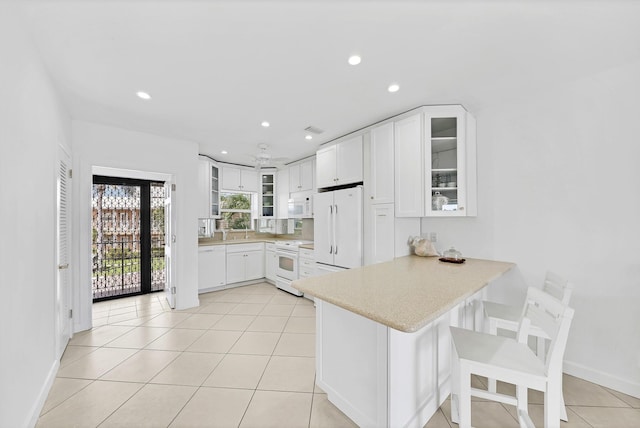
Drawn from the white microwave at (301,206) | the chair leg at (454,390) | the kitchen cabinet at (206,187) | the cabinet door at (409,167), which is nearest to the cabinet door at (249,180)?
the kitchen cabinet at (206,187)

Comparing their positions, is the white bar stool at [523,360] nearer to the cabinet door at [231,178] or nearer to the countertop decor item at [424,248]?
the countertop decor item at [424,248]

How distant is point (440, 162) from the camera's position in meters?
2.66

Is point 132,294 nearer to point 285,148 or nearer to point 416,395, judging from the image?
point 285,148

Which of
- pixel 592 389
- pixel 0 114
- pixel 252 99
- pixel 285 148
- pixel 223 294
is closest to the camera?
pixel 0 114

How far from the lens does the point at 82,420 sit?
1643mm

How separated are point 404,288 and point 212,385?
1719 mm

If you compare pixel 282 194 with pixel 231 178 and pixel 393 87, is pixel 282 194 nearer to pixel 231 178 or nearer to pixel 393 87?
pixel 231 178

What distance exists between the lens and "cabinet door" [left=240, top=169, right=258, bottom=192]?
524 cm

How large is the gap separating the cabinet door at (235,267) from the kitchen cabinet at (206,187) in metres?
0.84

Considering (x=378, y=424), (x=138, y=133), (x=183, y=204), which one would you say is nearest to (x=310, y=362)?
(x=378, y=424)

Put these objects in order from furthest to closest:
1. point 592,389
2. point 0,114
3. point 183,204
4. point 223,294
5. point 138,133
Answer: point 223,294 → point 183,204 → point 138,133 → point 592,389 → point 0,114

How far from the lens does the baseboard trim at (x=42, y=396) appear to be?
1.56 m

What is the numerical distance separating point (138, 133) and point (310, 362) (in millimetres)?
3587

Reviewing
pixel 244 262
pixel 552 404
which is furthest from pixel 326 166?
pixel 552 404
